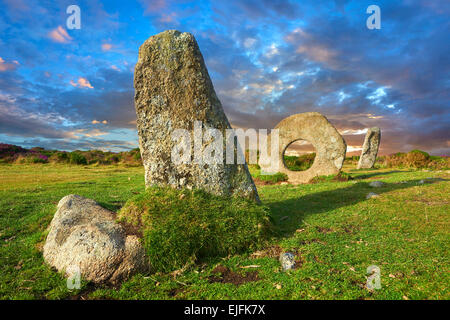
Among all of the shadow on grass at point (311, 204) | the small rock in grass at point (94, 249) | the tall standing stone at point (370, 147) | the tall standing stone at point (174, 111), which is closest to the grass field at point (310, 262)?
the shadow on grass at point (311, 204)

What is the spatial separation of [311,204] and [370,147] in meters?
19.8

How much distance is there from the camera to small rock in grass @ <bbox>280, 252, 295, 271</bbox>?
4.25 metres

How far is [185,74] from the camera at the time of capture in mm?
5914

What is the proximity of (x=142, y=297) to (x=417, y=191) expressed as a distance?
10.5 metres

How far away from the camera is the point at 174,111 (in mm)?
5844

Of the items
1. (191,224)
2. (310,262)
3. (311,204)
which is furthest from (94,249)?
(311,204)

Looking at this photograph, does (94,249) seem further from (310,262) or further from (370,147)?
(370,147)

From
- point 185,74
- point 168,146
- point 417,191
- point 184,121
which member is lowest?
point 417,191

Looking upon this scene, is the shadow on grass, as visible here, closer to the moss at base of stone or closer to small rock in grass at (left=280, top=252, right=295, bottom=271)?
the moss at base of stone

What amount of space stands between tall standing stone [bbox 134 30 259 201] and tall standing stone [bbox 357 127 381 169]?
22.7 metres

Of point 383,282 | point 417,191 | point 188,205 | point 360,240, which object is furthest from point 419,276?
point 417,191

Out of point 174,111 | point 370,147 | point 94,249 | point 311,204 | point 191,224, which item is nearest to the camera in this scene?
point 94,249
